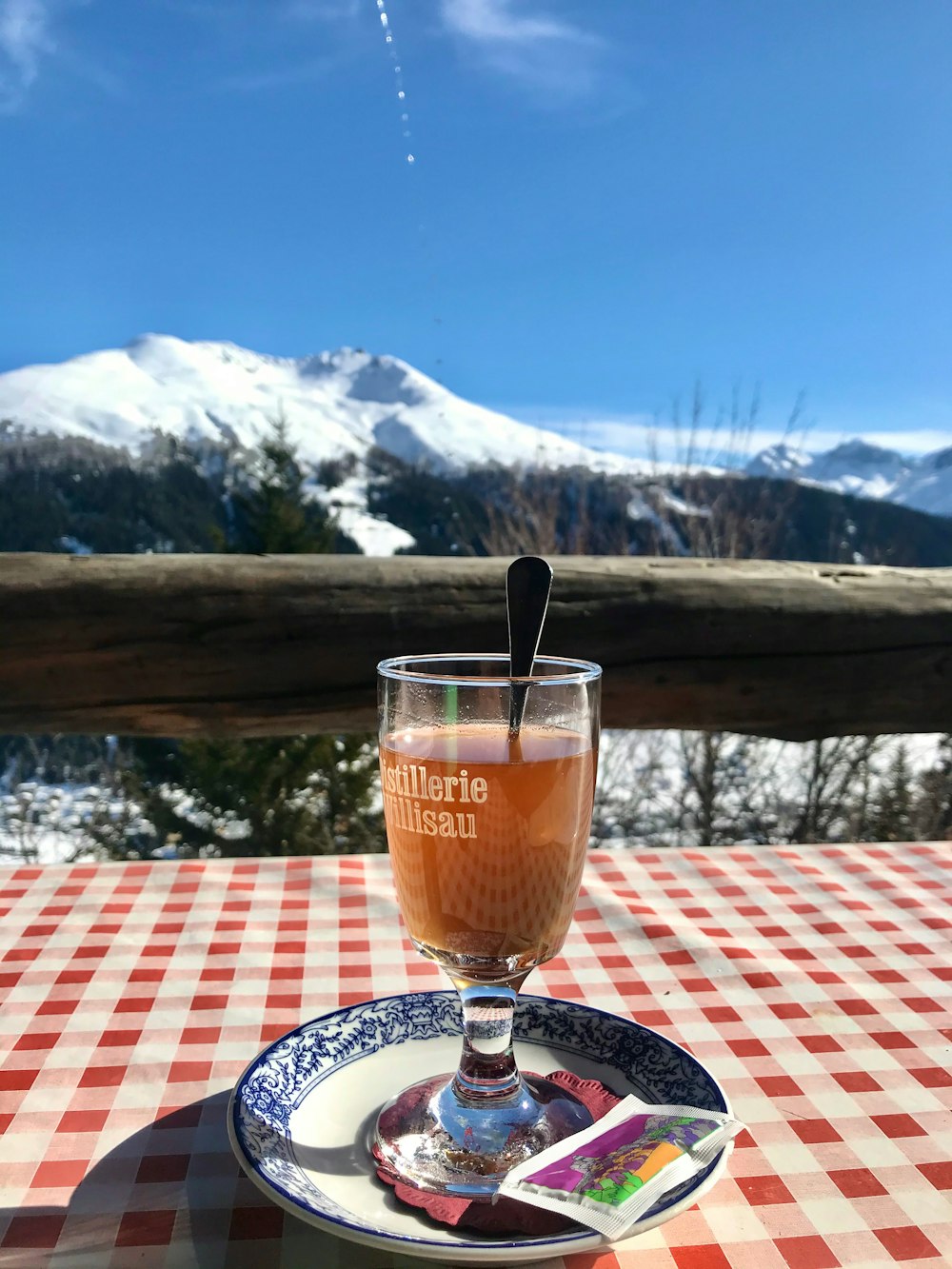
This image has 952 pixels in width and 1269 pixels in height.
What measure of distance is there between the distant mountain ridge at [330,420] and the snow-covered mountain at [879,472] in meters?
0.02

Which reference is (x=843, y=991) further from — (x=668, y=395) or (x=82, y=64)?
(x=82, y=64)

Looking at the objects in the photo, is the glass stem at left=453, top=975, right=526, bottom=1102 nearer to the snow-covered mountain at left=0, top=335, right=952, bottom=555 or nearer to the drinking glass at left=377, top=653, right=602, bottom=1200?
the drinking glass at left=377, top=653, right=602, bottom=1200

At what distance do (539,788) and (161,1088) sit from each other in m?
0.28

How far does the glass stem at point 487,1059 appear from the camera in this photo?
48cm

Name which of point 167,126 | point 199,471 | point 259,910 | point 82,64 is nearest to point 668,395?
point 199,471

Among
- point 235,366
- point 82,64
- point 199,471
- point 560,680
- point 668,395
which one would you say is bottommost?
point 560,680

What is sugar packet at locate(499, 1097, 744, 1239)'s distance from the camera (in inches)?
14.6

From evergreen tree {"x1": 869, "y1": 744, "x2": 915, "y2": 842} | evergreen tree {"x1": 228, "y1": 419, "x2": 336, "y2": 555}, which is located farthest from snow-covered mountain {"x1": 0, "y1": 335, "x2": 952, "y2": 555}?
evergreen tree {"x1": 869, "y1": 744, "x2": 915, "y2": 842}

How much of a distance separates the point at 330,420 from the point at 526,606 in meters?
11.0

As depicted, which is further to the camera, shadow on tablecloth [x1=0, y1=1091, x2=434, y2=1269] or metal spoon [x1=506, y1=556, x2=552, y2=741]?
metal spoon [x1=506, y1=556, x2=552, y2=741]

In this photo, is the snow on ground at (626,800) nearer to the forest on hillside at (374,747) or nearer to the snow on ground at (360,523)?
the forest on hillside at (374,747)

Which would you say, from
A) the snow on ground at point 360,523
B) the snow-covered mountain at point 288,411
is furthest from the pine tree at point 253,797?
the snow-covered mountain at point 288,411

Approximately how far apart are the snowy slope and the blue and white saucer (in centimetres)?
681

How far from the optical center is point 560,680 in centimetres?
49
